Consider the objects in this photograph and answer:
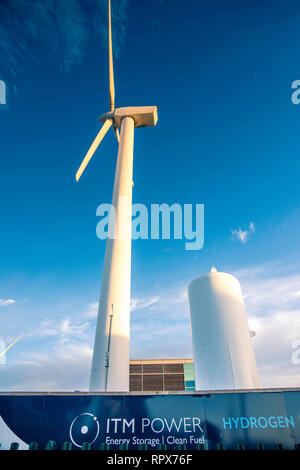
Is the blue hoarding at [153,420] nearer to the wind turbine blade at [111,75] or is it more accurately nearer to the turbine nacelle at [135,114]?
the turbine nacelle at [135,114]

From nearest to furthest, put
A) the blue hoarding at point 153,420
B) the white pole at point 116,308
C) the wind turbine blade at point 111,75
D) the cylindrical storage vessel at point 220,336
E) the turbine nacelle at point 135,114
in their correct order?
the blue hoarding at point 153,420
the white pole at point 116,308
the cylindrical storage vessel at point 220,336
the turbine nacelle at point 135,114
the wind turbine blade at point 111,75

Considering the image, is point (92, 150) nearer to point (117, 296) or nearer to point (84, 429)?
point (117, 296)

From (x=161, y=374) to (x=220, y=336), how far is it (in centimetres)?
3258

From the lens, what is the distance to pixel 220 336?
15.7 metres

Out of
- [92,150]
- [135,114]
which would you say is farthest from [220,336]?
[135,114]

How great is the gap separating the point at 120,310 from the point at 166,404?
22.6 feet

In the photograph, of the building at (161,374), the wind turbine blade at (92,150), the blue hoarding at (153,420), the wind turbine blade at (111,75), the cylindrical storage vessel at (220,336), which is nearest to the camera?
the blue hoarding at (153,420)

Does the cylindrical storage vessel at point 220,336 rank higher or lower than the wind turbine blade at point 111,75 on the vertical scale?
lower

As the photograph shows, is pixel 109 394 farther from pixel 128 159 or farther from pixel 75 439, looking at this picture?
pixel 128 159

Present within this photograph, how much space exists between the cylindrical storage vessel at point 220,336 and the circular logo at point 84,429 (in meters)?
9.47

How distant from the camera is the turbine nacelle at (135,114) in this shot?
23.1 m

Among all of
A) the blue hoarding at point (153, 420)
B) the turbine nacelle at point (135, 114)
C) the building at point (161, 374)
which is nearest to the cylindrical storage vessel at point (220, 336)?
the blue hoarding at point (153, 420)

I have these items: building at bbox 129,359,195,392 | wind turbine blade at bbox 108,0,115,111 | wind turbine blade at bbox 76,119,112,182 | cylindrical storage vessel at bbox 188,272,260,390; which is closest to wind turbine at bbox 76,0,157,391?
wind turbine blade at bbox 76,119,112,182

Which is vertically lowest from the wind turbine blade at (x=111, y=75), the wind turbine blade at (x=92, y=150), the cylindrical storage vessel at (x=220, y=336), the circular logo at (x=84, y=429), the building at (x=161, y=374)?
the circular logo at (x=84, y=429)
